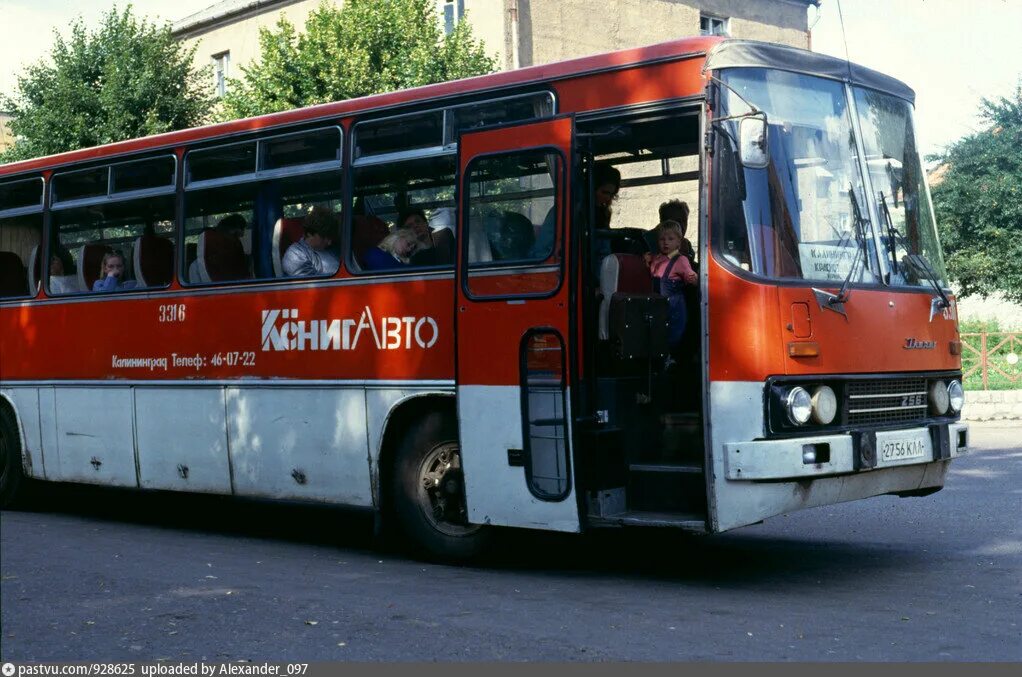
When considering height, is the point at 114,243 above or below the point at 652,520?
above

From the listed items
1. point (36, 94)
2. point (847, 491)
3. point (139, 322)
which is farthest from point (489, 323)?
point (36, 94)

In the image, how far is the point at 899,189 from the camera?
900 centimetres

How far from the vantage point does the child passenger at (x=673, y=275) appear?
28.6 ft

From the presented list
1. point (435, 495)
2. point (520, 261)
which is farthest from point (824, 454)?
point (435, 495)

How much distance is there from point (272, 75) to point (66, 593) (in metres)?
22.2

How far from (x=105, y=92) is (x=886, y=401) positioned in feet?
90.3

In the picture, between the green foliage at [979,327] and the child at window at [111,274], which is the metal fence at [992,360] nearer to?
the green foliage at [979,327]

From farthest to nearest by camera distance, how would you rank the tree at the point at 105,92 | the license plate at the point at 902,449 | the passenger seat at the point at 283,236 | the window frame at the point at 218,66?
the window frame at the point at 218,66 < the tree at the point at 105,92 < the passenger seat at the point at 283,236 < the license plate at the point at 902,449

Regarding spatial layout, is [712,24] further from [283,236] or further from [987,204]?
[283,236]

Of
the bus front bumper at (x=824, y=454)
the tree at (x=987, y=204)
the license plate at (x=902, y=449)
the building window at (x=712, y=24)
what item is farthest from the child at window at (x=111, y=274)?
the tree at (x=987, y=204)

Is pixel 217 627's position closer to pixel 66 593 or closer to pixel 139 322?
pixel 66 593

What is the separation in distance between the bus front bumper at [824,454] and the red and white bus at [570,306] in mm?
16

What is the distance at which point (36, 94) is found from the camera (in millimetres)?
33625

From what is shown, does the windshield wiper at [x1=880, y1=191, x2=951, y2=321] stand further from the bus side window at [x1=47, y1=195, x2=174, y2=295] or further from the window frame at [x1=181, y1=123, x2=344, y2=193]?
the bus side window at [x1=47, y1=195, x2=174, y2=295]
